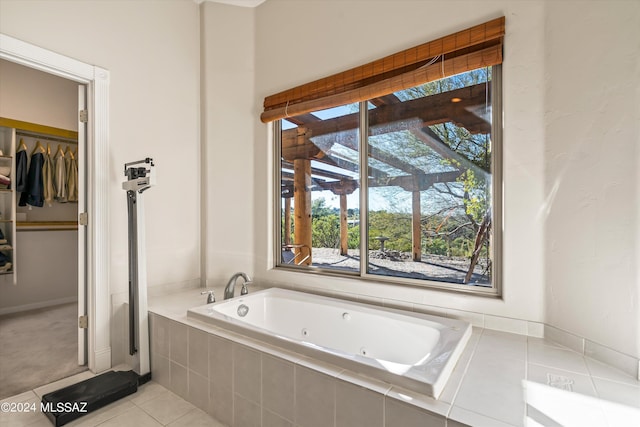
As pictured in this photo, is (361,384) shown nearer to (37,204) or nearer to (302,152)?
(302,152)

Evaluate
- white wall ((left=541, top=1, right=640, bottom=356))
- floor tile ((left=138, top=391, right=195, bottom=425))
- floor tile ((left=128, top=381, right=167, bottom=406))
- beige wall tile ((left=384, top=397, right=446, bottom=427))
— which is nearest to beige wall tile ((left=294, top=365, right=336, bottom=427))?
beige wall tile ((left=384, top=397, right=446, bottom=427))

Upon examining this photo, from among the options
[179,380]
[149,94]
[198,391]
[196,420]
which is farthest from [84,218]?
[196,420]

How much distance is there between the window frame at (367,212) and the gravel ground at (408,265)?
0.04 metres

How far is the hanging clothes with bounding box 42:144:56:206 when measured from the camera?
12.5 feet

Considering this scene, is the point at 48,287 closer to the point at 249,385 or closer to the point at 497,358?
the point at 249,385

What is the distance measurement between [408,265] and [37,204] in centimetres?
418

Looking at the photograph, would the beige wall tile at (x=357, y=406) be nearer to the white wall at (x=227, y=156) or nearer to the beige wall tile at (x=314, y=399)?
the beige wall tile at (x=314, y=399)

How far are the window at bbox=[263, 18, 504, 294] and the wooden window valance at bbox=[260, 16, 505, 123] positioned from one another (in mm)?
12

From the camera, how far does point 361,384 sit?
122cm

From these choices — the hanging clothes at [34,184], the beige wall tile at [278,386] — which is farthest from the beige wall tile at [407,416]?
the hanging clothes at [34,184]

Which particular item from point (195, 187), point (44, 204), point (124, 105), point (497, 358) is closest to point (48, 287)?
point (44, 204)

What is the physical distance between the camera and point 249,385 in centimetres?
156

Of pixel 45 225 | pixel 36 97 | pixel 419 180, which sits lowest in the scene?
pixel 45 225

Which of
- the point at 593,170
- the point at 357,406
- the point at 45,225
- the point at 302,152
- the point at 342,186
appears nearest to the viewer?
the point at 357,406
